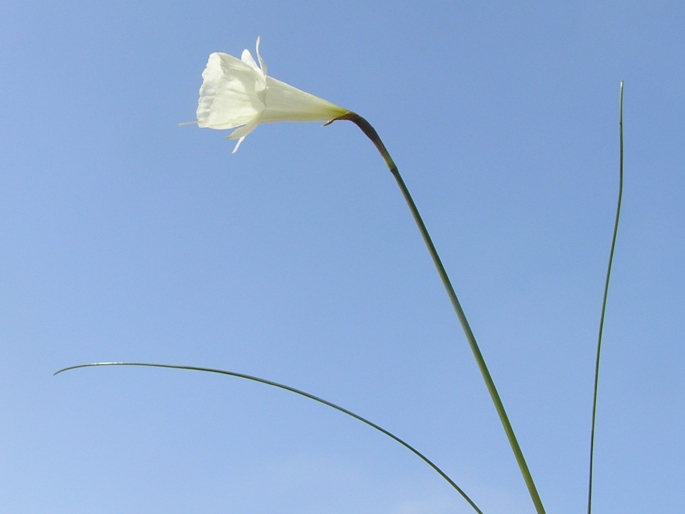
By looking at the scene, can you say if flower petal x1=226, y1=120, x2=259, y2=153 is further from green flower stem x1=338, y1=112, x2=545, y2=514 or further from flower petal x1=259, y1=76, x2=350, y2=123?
green flower stem x1=338, y1=112, x2=545, y2=514

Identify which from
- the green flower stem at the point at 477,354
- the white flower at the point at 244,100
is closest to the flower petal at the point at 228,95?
the white flower at the point at 244,100

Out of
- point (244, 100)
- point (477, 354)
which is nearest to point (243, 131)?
point (244, 100)

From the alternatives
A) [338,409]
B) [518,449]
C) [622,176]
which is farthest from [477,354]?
[622,176]

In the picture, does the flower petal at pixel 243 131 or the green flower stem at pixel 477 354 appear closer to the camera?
the green flower stem at pixel 477 354

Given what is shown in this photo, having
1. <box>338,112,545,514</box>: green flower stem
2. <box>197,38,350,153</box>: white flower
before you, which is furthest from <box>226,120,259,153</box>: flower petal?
<box>338,112,545,514</box>: green flower stem

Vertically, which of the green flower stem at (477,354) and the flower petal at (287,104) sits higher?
the flower petal at (287,104)

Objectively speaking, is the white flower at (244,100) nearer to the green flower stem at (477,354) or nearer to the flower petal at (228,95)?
the flower petal at (228,95)

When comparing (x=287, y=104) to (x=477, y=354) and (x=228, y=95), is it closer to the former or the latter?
(x=228, y=95)

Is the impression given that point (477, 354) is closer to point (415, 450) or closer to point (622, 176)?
point (415, 450)
